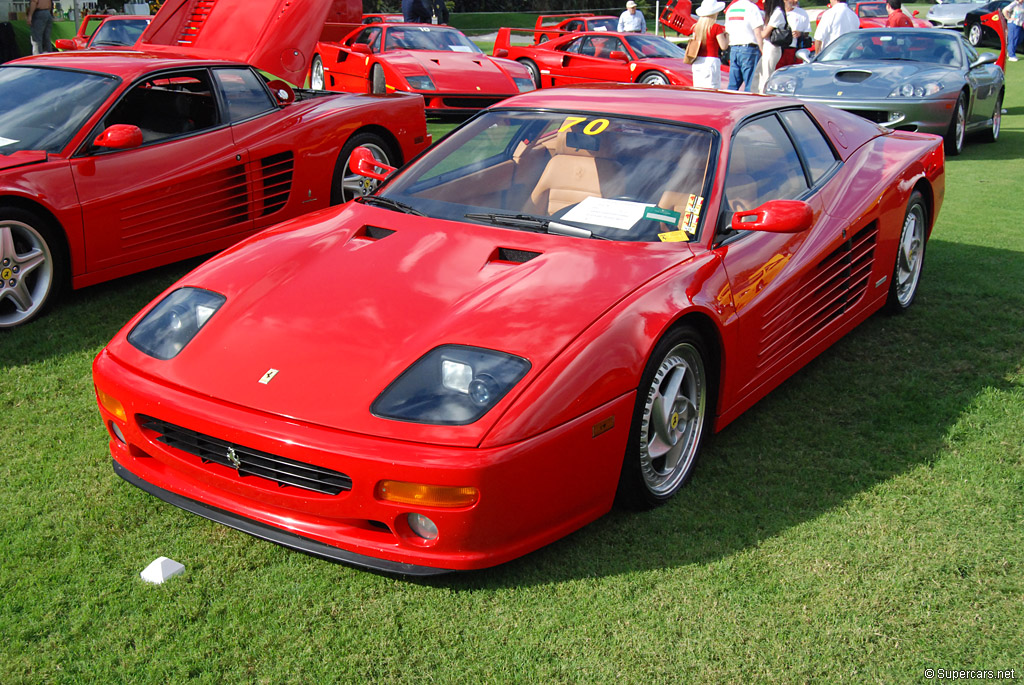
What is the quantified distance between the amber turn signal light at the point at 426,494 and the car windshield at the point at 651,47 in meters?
12.9

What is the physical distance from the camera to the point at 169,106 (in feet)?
18.6

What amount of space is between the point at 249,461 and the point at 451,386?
625 millimetres

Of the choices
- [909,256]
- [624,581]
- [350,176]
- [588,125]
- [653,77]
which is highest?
[588,125]

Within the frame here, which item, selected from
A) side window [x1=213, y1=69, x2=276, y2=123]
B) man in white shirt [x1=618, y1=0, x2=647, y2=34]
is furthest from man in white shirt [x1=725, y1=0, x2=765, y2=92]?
man in white shirt [x1=618, y1=0, x2=647, y2=34]

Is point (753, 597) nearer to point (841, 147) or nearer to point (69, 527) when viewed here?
point (69, 527)

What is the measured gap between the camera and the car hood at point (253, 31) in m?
7.41

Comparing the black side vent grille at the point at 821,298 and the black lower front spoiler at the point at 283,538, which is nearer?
the black lower front spoiler at the point at 283,538

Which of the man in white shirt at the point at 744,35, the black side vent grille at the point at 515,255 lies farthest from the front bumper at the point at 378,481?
the man in white shirt at the point at 744,35

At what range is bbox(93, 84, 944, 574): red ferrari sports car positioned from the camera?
265 cm

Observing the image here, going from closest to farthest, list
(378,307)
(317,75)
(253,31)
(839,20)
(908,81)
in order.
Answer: (378,307)
(253,31)
(908,81)
(839,20)
(317,75)

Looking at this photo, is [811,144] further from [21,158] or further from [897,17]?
[897,17]

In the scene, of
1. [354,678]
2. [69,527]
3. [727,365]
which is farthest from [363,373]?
[727,365]

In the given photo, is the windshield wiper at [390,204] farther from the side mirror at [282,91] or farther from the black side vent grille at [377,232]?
the side mirror at [282,91]

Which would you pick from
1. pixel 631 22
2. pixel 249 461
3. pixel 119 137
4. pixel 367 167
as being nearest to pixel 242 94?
pixel 119 137
